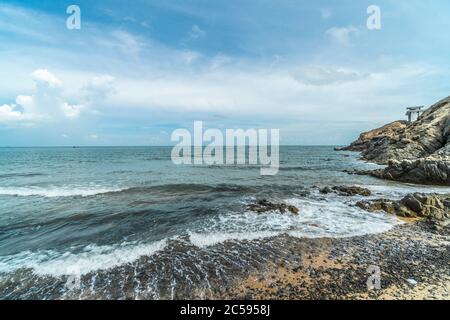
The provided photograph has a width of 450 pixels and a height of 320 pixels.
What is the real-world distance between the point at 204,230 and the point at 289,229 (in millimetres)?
4737

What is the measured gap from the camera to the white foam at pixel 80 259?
9.30 metres

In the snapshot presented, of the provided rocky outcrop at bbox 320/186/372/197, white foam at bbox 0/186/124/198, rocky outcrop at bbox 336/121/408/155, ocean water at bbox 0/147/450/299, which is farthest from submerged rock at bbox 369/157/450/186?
rocky outcrop at bbox 336/121/408/155

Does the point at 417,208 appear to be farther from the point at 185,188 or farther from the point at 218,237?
the point at 185,188

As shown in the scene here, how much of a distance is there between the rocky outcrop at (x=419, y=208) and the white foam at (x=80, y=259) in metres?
14.5

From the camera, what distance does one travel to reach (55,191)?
24.1m

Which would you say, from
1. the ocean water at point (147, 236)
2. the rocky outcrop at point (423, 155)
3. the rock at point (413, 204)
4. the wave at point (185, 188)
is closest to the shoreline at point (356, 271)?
the ocean water at point (147, 236)

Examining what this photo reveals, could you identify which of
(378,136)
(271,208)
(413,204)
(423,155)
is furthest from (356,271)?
(378,136)

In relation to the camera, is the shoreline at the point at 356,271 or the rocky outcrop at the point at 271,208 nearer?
the shoreline at the point at 356,271

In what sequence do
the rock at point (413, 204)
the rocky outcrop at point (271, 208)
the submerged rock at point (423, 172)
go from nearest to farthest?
the rock at point (413, 204), the rocky outcrop at point (271, 208), the submerged rock at point (423, 172)

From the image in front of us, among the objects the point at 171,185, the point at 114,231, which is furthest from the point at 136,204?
the point at 171,185

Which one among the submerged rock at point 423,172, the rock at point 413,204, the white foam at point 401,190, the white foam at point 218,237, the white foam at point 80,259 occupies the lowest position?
the white foam at point 80,259

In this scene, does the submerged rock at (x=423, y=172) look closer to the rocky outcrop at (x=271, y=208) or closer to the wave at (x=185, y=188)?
the wave at (x=185, y=188)

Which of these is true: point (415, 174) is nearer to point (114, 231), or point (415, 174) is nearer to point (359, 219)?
point (359, 219)

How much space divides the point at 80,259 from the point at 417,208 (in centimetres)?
1912
